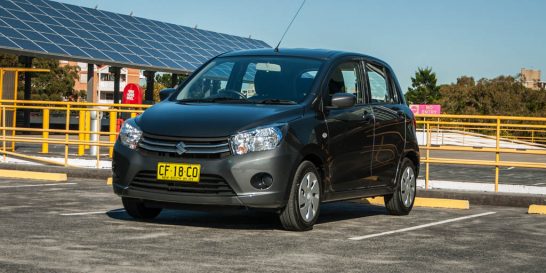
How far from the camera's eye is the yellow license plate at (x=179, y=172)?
8773 mm

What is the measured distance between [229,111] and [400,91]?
3.56 m

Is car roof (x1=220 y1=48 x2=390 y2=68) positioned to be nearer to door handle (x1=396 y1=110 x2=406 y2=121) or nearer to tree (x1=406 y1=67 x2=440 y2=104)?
door handle (x1=396 y1=110 x2=406 y2=121)

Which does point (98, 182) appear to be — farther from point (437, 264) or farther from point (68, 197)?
point (437, 264)

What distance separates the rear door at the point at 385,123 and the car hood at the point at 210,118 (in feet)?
5.79

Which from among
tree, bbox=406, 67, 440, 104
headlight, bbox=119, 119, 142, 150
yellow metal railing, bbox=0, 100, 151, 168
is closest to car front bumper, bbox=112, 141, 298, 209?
headlight, bbox=119, 119, 142, 150

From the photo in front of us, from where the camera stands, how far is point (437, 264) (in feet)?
24.2

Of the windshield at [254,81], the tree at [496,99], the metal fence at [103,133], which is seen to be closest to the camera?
the windshield at [254,81]

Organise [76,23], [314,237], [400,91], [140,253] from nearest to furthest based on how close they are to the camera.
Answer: [140,253] → [314,237] → [400,91] → [76,23]

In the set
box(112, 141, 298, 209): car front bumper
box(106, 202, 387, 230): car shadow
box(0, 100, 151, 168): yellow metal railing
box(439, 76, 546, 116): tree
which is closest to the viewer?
box(112, 141, 298, 209): car front bumper

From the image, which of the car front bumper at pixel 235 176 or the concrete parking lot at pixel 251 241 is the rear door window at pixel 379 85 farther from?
the car front bumper at pixel 235 176

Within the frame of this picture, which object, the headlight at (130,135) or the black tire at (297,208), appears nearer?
the black tire at (297,208)

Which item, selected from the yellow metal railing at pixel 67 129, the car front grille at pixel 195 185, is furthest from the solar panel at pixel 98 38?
the car front grille at pixel 195 185

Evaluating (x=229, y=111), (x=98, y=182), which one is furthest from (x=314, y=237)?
(x=98, y=182)

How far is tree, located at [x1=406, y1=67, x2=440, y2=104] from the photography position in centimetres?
15936
